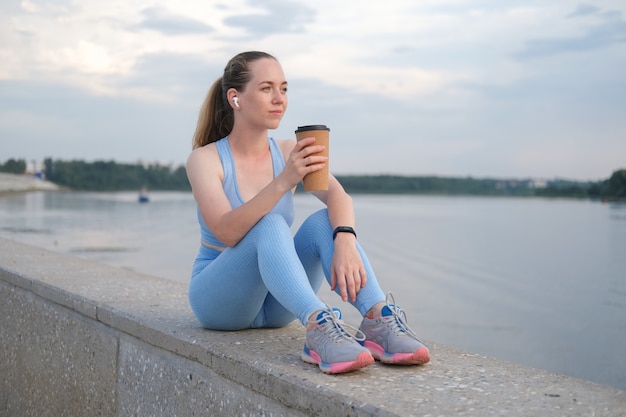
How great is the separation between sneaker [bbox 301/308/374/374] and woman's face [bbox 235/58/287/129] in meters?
0.79

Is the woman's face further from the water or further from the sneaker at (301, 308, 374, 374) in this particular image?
the water

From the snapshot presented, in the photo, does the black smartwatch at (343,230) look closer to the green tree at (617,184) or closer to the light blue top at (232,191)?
the light blue top at (232,191)

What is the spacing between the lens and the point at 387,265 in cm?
2533

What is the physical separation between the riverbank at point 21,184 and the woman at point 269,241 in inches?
2664

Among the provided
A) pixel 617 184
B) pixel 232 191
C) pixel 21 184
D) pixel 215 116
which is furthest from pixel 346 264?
pixel 21 184

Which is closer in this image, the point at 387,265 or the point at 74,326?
the point at 74,326

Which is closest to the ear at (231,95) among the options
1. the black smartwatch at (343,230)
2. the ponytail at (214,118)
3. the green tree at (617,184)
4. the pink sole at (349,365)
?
the ponytail at (214,118)

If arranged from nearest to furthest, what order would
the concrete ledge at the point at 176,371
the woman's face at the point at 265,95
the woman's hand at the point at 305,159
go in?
the concrete ledge at the point at 176,371, the woman's hand at the point at 305,159, the woman's face at the point at 265,95

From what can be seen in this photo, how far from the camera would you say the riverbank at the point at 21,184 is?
66938 mm

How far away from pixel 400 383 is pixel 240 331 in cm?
88

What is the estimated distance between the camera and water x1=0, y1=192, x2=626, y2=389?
14594 mm

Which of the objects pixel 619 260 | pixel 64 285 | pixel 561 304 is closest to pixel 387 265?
pixel 561 304

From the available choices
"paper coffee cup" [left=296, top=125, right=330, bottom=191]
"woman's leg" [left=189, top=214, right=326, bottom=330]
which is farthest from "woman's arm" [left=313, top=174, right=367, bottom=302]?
"paper coffee cup" [left=296, top=125, right=330, bottom=191]

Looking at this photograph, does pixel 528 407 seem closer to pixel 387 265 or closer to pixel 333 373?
pixel 333 373
